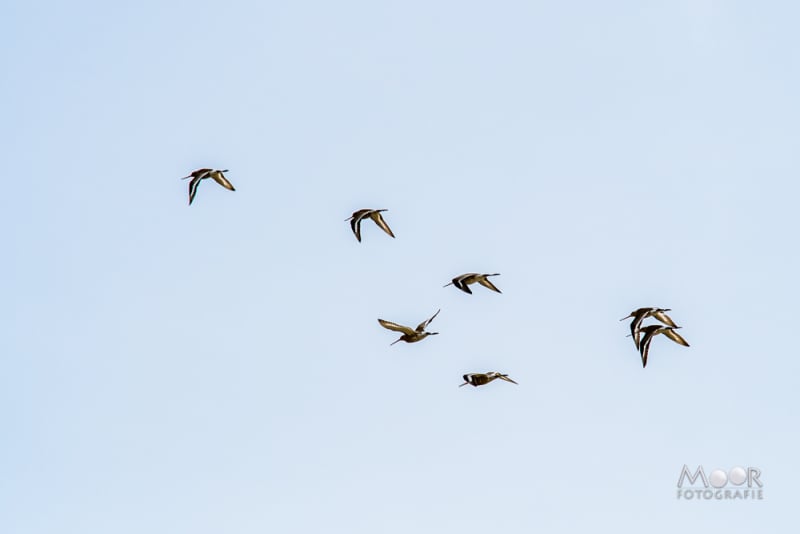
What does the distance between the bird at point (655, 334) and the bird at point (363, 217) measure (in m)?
15.6

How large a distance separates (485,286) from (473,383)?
212 inches

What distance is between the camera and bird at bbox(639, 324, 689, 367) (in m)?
57.5

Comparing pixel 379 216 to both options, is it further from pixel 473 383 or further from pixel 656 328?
pixel 656 328

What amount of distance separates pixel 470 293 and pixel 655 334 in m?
10.0

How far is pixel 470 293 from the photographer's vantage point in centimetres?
6225

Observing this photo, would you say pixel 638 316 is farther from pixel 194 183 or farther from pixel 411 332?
pixel 194 183

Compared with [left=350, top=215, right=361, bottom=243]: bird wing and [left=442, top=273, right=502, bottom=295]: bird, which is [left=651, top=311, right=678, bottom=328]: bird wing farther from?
[left=350, top=215, right=361, bottom=243]: bird wing

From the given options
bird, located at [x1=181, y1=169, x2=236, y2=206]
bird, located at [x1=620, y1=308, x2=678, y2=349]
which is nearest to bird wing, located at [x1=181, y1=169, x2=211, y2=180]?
bird, located at [x1=181, y1=169, x2=236, y2=206]

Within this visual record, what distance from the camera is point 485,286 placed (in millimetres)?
Answer: 62844

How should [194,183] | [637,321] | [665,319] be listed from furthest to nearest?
[194,183] < [665,319] < [637,321]

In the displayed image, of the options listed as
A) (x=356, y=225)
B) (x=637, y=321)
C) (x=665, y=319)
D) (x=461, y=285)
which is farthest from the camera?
(x=356, y=225)

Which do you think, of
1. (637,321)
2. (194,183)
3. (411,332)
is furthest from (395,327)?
(194,183)

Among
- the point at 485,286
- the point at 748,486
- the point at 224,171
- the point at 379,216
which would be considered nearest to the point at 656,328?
the point at 485,286

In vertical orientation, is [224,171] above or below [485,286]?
above
